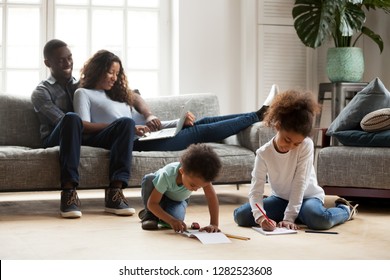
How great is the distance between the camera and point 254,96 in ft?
18.0

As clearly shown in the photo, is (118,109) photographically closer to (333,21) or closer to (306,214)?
(306,214)

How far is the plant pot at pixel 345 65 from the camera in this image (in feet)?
17.2

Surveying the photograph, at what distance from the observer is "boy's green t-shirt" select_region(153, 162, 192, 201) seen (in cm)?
291

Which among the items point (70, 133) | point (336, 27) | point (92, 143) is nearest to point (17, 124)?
point (92, 143)

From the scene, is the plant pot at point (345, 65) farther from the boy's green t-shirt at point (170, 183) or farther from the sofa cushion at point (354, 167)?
the boy's green t-shirt at point (170, 183)

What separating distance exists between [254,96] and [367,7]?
114 centimetres

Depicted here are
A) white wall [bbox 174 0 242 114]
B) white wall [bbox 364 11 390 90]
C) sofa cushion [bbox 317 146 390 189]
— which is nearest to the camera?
sofa cushion [bbox 317 146 390 189]

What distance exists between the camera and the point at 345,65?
5.25m

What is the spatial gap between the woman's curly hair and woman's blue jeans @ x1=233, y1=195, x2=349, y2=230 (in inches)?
48.1

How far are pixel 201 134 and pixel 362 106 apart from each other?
940 millimetres

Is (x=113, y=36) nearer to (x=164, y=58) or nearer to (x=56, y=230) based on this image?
(x=164, y=58)

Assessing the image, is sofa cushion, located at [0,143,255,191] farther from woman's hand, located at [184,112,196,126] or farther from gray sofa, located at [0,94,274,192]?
woman's hand, located at [184,112,196,126]

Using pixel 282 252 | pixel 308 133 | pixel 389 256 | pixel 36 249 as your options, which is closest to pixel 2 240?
pixel 36 249

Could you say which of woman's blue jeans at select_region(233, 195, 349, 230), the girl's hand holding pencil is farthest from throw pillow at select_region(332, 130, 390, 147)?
the girl's hand holding pencil
